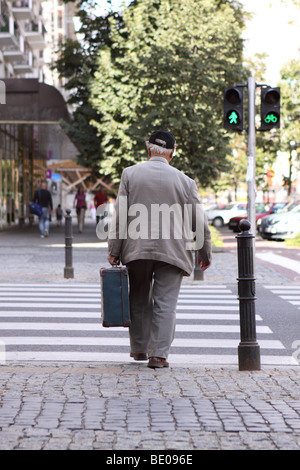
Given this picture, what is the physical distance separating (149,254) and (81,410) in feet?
5.77

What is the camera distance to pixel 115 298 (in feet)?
21.0

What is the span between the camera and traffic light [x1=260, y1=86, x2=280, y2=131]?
43.9ft

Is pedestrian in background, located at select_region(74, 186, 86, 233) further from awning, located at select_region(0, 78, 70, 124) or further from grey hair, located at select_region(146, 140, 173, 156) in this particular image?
grey hair, located at select_region(146, 140, 173, 156)

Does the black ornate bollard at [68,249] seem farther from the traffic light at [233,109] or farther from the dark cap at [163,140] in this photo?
the dark cap at [163,140]

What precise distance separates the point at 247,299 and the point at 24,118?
74.9ft

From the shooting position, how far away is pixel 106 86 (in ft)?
90.3

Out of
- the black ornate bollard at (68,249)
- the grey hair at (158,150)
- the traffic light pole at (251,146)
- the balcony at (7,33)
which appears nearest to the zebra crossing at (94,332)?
the grey hair at (158,150)

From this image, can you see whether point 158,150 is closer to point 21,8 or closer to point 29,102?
point 29,102

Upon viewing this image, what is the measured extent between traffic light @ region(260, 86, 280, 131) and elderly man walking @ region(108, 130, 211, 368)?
7.14 m

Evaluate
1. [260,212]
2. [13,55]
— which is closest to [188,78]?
[260,212]

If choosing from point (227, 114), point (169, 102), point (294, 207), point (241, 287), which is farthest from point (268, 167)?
point (241, 287)

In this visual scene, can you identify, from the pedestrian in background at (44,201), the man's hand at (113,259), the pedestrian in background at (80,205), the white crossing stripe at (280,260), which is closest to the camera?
the man's hand at (113,259)

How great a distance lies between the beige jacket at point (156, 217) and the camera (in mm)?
6422
